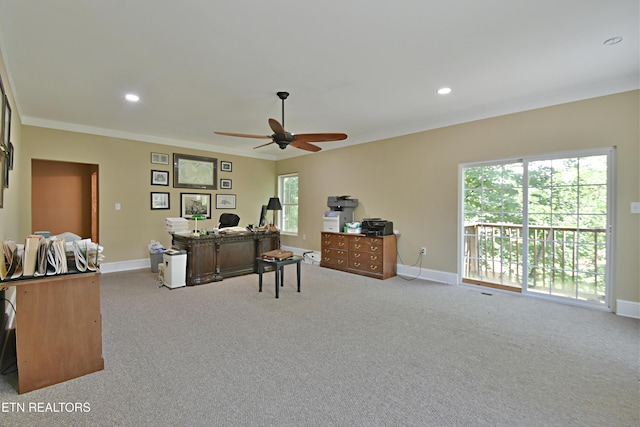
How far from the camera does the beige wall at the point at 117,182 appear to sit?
470 cm

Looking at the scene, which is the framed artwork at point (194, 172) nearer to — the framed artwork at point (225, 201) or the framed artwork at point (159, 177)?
the framed artwork at point (159, 177)

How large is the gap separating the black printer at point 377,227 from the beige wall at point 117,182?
3.70 m

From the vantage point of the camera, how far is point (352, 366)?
2223 mm

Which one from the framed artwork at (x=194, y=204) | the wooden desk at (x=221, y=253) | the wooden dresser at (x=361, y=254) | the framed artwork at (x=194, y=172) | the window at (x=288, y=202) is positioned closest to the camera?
the wooden desk at (x=221, y=253)

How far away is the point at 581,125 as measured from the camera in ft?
11.5

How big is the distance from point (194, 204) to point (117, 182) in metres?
1.46

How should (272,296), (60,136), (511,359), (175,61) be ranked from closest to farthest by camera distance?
(511,359) < (175,61) < (272,296) < (60,136)

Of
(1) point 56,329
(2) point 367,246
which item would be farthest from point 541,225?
(1) point 56,329

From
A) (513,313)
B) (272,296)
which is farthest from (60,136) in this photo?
(513,313)

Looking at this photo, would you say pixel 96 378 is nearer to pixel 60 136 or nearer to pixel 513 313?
pixel 513 313

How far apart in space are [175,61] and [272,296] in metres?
2.90

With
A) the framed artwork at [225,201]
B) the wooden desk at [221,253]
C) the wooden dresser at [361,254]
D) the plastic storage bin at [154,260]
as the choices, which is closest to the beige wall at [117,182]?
the framed artwork at [225,201]

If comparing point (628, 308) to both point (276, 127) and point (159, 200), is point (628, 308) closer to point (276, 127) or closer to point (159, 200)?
point (276, 127)

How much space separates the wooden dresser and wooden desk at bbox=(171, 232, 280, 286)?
1055 mm
